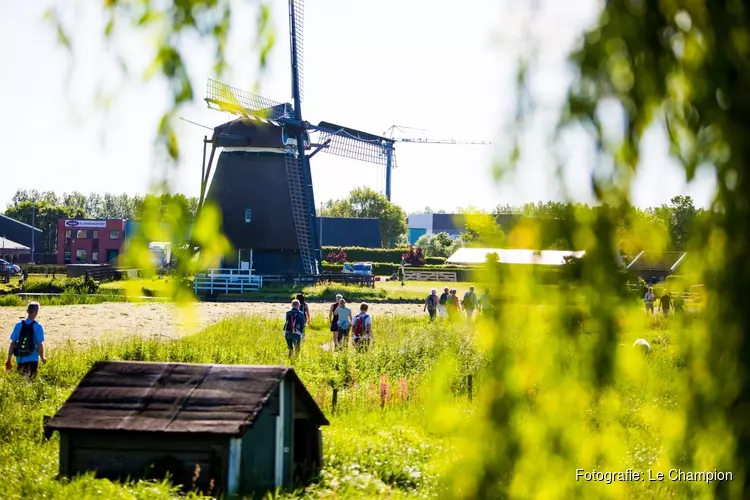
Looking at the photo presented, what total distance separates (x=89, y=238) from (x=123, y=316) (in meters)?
49.4

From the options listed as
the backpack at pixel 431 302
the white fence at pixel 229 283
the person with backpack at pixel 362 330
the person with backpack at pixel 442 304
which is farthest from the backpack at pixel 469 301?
the white fence at pixel 229 283

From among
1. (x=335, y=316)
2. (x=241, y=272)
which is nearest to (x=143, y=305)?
(x=241, y=272)

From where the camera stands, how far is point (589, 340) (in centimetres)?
217

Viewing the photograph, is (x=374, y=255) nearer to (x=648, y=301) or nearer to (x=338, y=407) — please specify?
(x=648, y=301)

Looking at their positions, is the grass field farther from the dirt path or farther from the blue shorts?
the dirt path

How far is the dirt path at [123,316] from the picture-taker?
69.9 feet

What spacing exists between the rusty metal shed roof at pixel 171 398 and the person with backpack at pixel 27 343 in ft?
12.6

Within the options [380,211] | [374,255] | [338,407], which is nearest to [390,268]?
[374,255]

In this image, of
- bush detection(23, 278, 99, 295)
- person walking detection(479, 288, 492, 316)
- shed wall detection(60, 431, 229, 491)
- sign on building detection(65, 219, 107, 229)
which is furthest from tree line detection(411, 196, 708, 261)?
sign on building detection(65, 219, 107, 229)

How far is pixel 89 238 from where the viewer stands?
243ft

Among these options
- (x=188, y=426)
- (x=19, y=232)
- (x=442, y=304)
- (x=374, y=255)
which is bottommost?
(x=188, y=426)

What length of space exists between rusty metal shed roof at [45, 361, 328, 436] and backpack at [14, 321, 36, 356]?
391cm

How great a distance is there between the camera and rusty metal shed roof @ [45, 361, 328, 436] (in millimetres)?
7078

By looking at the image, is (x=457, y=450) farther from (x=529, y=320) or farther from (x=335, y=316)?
(x=335, y=316)
